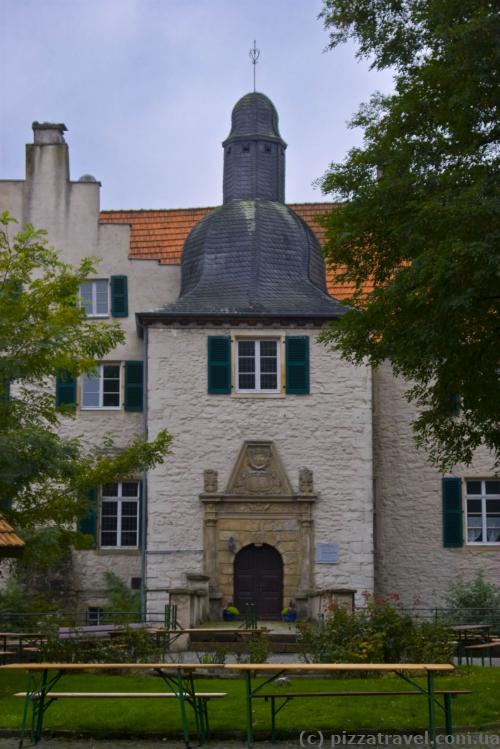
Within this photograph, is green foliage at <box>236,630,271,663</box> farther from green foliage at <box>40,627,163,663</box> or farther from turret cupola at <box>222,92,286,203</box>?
turret cupola at <box>222,92,286,203</box>

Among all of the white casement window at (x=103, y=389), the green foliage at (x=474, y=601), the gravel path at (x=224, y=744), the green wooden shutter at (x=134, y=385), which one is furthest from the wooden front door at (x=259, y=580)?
the gravel path at (x=224, y=744)

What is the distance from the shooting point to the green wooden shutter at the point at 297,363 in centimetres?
2942

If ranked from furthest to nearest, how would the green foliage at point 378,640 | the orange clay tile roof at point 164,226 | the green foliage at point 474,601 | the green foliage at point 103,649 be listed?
the orange clay tile roof at point 164,226
the green foliage at point 474,601
the green foliage at point 103,649
the green foliage at point 378,640

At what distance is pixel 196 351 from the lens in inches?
1163

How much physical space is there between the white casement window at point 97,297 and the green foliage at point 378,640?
46.1 ft

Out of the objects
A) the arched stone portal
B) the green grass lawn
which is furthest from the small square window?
the green grass lawn

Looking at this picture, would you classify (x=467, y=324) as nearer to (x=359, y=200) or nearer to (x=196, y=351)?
(x=359, y=200)

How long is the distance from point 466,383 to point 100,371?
48.3ft

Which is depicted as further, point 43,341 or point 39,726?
point 43,341

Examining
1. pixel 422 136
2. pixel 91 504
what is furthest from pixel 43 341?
pixel 422 136

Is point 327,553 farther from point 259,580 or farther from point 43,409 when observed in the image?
point 43,409

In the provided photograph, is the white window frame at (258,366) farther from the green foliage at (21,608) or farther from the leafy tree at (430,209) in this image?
the leafy tree at (430,209)

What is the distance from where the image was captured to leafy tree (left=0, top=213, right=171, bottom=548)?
57.9ft

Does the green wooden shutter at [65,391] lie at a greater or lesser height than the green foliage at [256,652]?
greater
